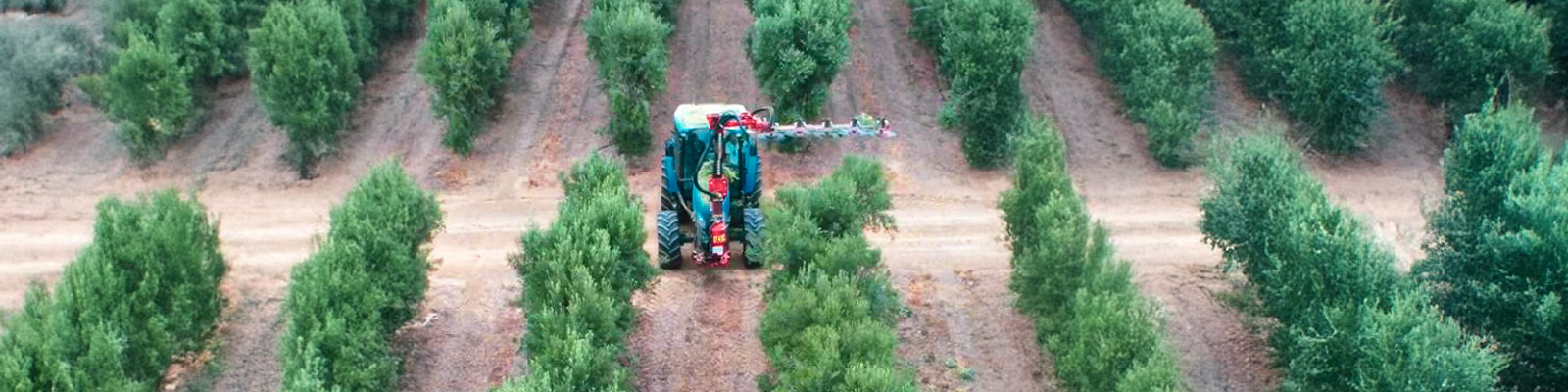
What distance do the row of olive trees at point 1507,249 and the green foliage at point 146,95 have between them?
32.4m

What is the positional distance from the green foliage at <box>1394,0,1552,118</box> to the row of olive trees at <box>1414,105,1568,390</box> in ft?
31.1

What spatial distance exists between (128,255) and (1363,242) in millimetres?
24082

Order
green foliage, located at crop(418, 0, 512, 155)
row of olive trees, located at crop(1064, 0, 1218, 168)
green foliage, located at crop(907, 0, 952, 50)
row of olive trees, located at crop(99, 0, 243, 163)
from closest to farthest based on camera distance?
green foliage, located at crop(418, 0, 512, 155), row of olive trees, located at crop(99, 0, 243, 163), row of olive trees, located at crop(1064, 0, 1218, 168), green foliage, located at crop(907, 0, 952, 50)

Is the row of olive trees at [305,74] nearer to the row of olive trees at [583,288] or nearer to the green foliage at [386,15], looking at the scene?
the green foliage at [386,15]

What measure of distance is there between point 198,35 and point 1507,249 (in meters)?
34.1

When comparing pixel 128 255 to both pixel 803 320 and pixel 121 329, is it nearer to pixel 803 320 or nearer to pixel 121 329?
pixel 121 329

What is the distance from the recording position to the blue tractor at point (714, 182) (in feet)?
92.3

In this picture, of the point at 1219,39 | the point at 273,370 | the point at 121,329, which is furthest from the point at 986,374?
the point at 1219,39

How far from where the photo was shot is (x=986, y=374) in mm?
28953

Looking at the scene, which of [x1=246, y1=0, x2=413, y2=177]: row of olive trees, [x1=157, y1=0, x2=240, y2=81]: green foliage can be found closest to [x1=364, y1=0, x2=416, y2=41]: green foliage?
[x1=246, y1=0, x2=413, y2=177]: row of olive trees

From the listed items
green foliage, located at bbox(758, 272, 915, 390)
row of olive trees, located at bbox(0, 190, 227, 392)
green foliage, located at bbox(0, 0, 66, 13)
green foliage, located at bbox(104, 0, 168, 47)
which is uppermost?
green foliage, located at bbox(104, 0, 168, 47)

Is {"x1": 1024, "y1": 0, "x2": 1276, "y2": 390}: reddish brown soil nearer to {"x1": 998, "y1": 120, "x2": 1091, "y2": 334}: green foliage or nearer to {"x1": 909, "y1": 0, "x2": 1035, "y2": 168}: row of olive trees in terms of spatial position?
{"x1": 909, "y1": 0, "x2": 1035, "y2": 168}: row of olive trees

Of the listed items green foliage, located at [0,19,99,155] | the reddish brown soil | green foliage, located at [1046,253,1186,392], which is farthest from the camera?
green foliage, located at [0,19,99,155]

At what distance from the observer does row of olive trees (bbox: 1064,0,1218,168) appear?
3959cm
